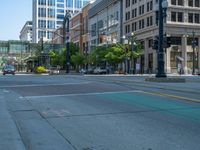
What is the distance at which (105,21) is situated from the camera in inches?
4550

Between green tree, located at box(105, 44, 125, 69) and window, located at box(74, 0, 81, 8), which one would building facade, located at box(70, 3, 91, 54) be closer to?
window, located at box(74, 0, 81, 8)

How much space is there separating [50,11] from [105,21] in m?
78.5

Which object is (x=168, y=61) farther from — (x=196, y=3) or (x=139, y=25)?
(x=196, y=3)

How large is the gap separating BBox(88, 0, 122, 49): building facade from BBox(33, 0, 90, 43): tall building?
182 ft

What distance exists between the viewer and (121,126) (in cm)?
1009

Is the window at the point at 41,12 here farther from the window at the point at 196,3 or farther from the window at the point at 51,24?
the window at the point at 196,3

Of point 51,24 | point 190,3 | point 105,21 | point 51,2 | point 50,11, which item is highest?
point 51,2

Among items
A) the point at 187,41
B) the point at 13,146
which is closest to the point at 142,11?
the point at 187,41

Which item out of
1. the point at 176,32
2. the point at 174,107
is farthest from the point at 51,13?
the point at 174,107

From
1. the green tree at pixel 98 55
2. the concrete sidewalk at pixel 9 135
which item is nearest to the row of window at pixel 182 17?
the green tree at pixel 98 55

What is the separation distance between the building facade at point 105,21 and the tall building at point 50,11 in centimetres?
5561

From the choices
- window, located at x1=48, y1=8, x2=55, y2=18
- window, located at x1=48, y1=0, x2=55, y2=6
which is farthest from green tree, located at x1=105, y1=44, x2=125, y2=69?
window, located at x1=48, y1=8, x2=55, y2=18

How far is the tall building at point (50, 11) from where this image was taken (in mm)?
184750

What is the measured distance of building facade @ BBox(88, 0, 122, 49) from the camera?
341 ft
